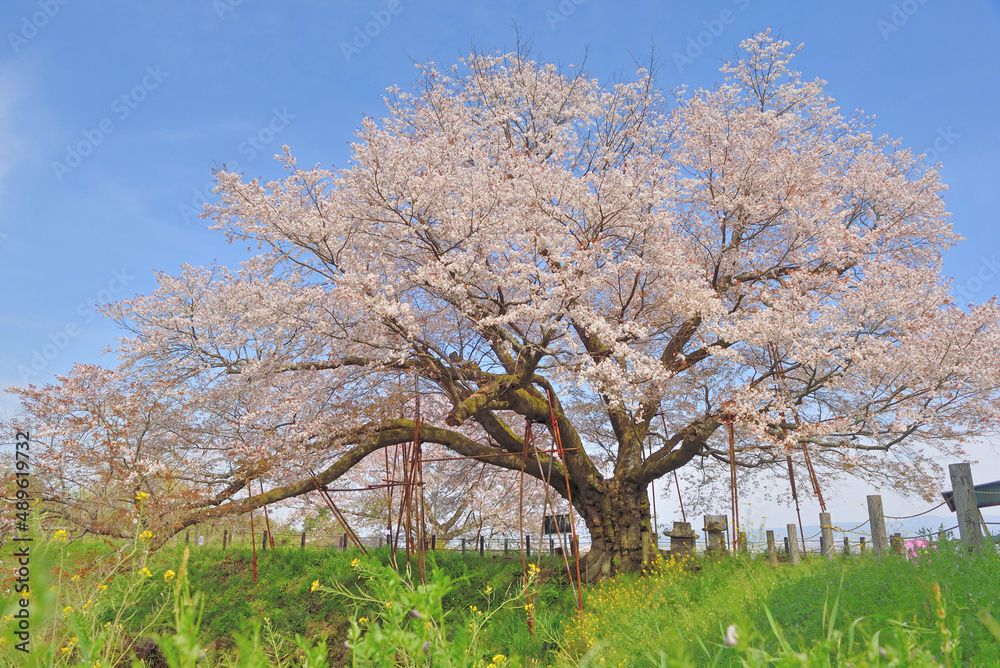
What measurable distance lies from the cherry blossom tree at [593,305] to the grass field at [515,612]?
245 cm

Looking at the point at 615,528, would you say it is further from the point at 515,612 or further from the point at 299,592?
the point at 299,592

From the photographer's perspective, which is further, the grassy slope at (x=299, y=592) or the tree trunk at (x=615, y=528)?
the tree trunk at (x=615, y=528)

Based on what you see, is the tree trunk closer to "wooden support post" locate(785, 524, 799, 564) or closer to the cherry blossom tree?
the cherry blossom tree

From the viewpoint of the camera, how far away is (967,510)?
7.07m

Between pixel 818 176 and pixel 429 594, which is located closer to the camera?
pixel 429 594

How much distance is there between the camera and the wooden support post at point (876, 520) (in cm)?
844

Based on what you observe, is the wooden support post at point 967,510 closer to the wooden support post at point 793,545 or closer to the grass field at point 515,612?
the grass field at point 515,612

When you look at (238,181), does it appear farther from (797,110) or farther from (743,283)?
(797,110)

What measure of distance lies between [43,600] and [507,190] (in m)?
9.82

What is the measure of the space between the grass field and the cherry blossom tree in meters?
2.45

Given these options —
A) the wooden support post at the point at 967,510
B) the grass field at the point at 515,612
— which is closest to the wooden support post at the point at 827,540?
the grass field at the point at 515,612

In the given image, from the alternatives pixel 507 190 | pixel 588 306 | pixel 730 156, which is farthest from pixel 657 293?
pixel 507 190

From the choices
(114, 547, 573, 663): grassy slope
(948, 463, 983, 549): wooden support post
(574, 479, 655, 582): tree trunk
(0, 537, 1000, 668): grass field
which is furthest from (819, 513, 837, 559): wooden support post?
(114, 547, 573, 663): grassy slope

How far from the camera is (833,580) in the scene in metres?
6.02
